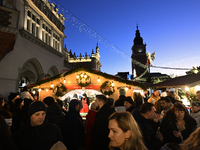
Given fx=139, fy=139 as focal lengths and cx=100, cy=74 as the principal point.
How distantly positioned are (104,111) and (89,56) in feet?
114

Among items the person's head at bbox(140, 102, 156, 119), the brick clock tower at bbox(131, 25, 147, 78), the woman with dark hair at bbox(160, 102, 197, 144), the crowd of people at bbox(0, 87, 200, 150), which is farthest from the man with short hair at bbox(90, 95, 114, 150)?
the brick clock tower at bbox(131, 25, 147, 78)

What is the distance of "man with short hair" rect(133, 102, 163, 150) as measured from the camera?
7.24ft

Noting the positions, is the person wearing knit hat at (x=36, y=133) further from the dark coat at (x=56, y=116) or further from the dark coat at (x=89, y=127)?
the dark coat at (x=89, y=127)

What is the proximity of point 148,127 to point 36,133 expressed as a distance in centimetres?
183

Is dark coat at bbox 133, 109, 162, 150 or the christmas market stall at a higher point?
the christmas market stall

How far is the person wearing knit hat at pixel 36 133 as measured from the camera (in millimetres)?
2080

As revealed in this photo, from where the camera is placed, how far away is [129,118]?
5.20ft

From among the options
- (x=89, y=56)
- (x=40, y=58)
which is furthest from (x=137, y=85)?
(x=89, y=56)

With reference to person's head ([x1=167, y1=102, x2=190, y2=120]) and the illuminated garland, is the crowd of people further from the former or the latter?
the illuminated garland

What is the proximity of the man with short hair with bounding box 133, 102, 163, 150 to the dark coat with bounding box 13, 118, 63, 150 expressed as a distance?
4.85 feet

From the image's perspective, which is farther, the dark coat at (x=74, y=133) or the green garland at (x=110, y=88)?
the green garland at (x=110, y=88)

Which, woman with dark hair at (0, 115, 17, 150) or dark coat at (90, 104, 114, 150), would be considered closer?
woman with dark hair at (0, 115, 17, 150)

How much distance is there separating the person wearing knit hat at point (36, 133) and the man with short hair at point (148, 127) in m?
1.45

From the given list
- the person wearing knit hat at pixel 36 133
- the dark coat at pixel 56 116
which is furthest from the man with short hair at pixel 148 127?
the dark coat at pixel 56 116
